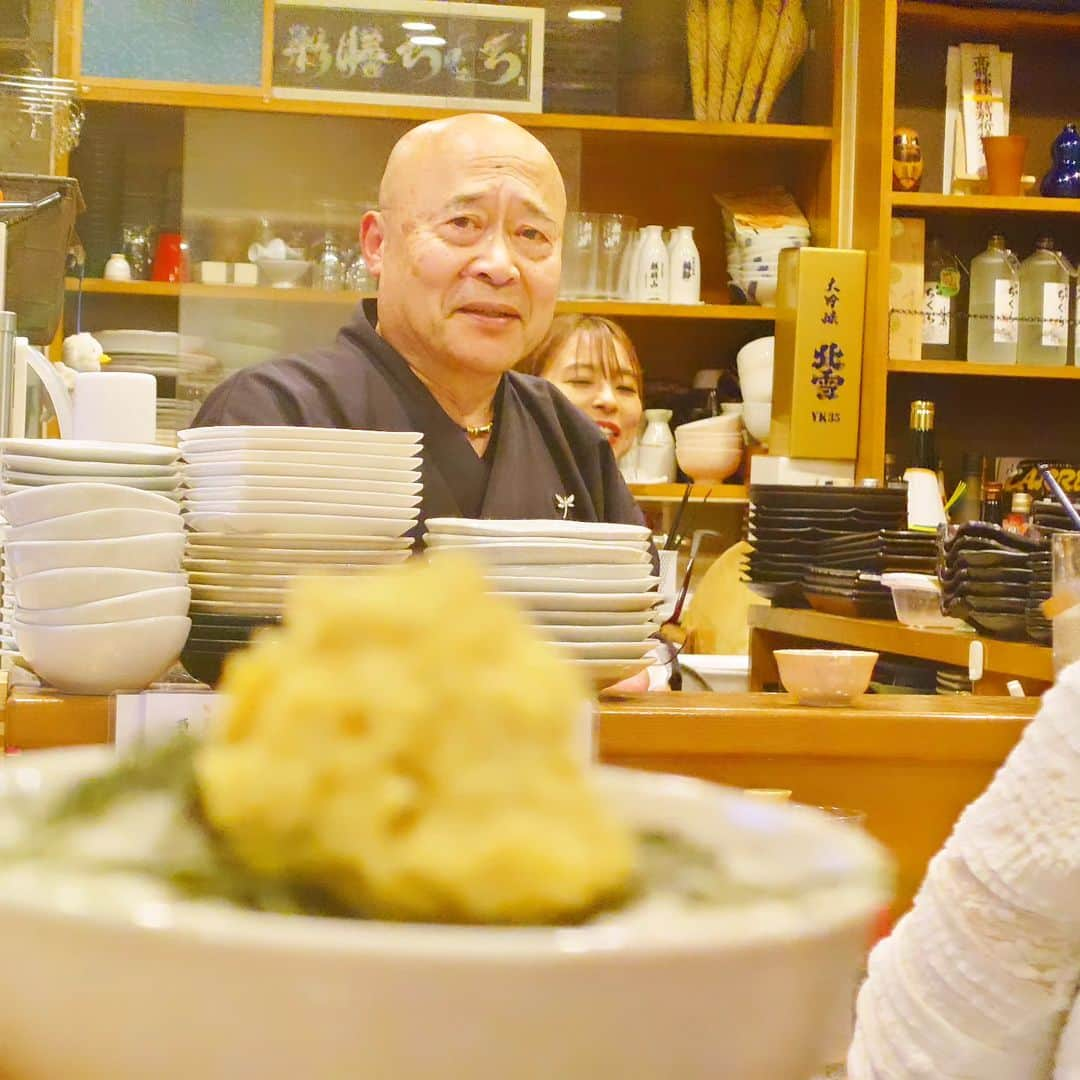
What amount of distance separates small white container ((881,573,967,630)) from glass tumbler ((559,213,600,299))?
165 cm

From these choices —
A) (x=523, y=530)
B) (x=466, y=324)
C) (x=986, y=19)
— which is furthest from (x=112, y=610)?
(x=986, y=19)

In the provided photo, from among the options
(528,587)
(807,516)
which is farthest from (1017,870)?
(807,516)

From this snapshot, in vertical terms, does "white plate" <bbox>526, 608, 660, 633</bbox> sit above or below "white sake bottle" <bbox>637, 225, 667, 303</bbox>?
below

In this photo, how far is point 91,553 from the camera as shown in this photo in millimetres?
1102

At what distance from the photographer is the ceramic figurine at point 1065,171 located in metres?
3.99

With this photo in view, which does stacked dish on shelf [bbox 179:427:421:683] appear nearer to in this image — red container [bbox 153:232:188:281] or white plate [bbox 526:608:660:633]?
white plate [bbox 526:608:660:633]

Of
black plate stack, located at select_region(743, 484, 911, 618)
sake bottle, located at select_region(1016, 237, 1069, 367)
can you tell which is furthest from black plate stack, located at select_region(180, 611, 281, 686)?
sake bottle, located at select_region(1016, 237, 1069, 367)

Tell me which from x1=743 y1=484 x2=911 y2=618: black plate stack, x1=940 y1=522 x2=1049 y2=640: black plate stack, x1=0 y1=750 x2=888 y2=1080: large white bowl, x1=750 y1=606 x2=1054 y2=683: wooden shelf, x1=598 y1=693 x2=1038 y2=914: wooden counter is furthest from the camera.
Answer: x1=743 y1=484 x2=911 y2=618: black plate stack

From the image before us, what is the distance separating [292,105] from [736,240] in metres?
1.22

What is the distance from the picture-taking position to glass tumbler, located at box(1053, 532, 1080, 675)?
169 cm

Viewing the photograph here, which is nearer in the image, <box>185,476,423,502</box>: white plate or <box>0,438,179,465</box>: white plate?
<box>0,438,179,465</box>: white plate

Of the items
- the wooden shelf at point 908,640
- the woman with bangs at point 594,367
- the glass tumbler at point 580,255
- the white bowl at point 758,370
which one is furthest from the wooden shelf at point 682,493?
the wooden shelf at point 908,640

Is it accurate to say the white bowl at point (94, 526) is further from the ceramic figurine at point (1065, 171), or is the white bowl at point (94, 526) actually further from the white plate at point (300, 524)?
the ceramic figurine at point (1065, 171)

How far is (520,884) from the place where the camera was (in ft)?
0.74
